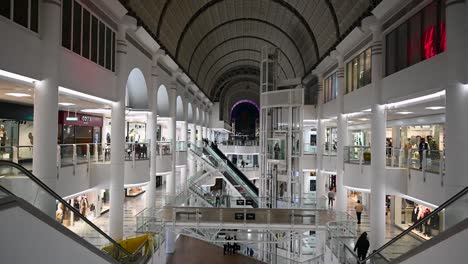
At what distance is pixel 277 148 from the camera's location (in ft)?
91.1

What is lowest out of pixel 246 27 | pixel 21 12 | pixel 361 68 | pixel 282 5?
pixel 21 12

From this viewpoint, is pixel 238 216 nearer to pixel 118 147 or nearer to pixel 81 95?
pixel 118 147

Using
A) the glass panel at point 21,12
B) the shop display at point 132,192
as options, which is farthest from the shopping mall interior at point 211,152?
the shop display at point 132,192

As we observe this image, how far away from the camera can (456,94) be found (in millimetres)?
10023

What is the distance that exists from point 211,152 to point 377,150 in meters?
19.6

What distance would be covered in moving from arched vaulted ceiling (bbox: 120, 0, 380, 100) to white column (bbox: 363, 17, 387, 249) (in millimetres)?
1841

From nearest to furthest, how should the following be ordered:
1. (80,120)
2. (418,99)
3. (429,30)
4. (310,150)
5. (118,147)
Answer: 1. (429,30)
2. (418,99)
3. (118,147)
4. (80,120)
5. (310,150)

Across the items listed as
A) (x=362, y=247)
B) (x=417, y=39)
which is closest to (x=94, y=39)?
(x=417, y=39)

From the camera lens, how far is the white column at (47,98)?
34.2 ft

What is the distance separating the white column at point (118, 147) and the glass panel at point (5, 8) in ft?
23.9

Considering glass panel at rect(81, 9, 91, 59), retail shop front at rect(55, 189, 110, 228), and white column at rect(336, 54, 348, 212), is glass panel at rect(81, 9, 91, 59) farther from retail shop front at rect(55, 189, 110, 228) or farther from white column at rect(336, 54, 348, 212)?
white column at rect(336, 54, 348, 212)

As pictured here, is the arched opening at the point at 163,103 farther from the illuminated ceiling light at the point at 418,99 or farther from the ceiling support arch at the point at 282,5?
the illuminated ceiling light at the point at 418,99

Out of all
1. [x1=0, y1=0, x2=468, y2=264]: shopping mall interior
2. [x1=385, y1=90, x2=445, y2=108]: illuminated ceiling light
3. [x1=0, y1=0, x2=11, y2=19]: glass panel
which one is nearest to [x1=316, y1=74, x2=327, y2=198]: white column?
[x1=0, y1=0, x2=468, y2=264]: shopping mall interior

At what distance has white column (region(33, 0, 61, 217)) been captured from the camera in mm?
10430
